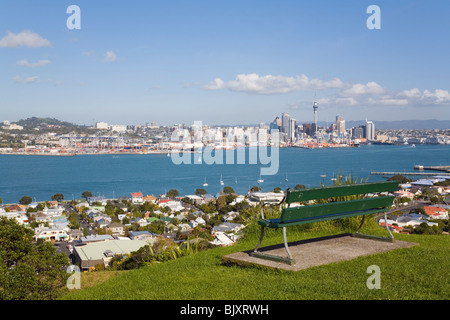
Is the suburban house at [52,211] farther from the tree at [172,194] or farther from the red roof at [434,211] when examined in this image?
the red roof at [434,211]

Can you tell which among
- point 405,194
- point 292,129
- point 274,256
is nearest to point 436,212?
point 405,194

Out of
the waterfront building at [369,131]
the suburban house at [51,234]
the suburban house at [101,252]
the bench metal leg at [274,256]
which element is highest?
the waterfront building at [369,131]

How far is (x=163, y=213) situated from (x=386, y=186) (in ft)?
73.2

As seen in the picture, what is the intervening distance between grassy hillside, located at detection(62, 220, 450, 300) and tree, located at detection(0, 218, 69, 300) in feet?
1.34

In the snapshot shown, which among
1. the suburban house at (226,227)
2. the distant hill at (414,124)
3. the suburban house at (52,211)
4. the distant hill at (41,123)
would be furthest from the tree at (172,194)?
the distant hill at (414,124)

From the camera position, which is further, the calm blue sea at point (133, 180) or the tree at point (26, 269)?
the calm blue sea at point (133, 180)

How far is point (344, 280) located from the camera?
8.01 ft

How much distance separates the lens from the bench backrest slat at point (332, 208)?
279cm

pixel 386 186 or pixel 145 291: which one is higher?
pixel 386 186

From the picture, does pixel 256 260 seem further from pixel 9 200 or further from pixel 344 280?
pixel 9 200

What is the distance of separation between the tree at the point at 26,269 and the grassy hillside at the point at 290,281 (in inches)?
16.1

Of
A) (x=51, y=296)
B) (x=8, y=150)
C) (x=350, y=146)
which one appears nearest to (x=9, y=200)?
(x=51, y=296)

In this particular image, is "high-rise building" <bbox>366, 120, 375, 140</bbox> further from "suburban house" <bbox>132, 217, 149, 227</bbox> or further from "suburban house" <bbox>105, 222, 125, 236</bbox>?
"suburban house" <bbox>105, 222, 125, 236</bbox>

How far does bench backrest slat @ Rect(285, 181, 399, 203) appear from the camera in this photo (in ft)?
9.15
